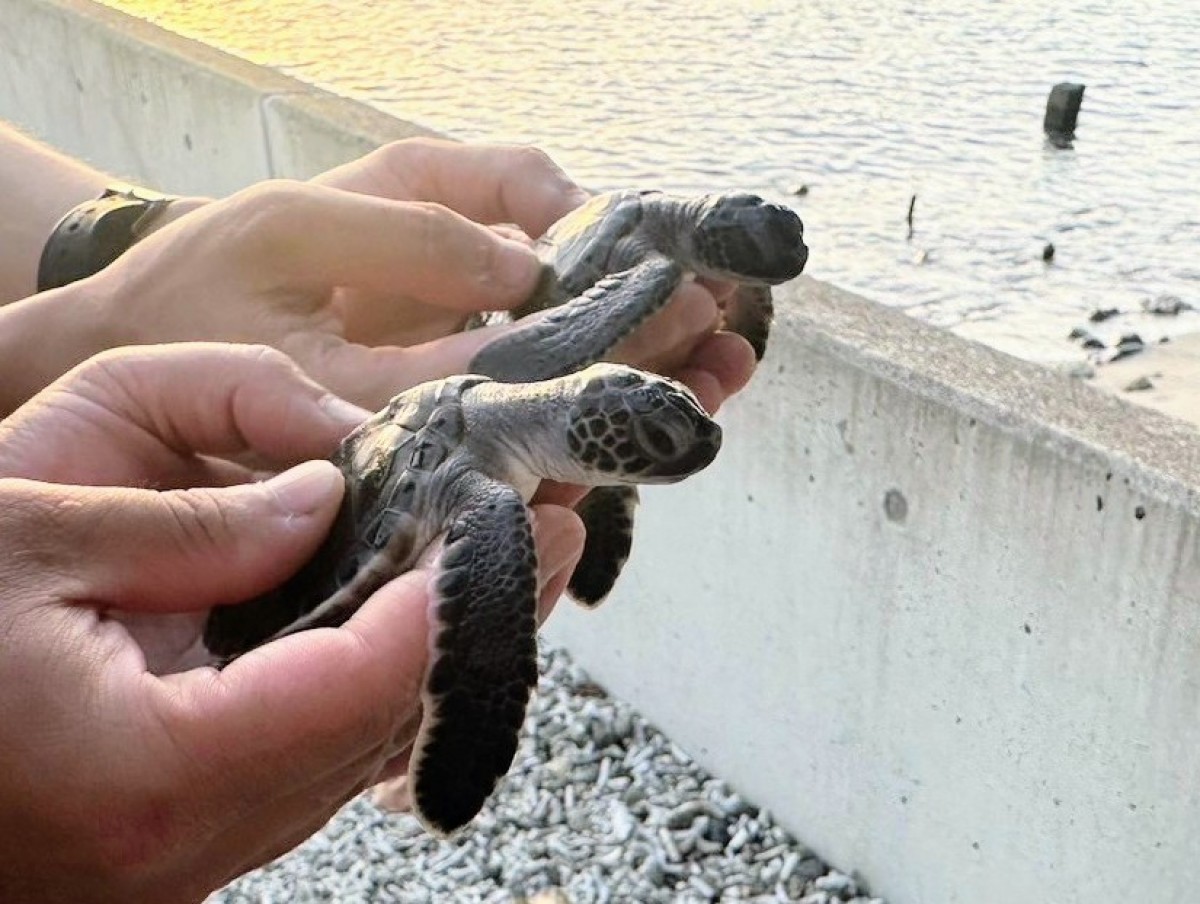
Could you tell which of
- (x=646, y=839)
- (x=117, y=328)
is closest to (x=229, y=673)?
(x=117, y=328)

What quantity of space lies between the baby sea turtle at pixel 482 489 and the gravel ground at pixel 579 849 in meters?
0.98

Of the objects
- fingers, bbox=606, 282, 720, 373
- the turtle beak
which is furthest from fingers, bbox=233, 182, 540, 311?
the turtle beak

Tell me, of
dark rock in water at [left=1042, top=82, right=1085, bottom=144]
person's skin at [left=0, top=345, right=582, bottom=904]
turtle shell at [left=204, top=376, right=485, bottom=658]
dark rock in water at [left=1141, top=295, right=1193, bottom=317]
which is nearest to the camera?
person's skin at [left=0, top=345, right=582, bottom=904]

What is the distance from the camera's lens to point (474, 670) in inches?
38.6

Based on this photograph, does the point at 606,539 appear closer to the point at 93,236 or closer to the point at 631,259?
the point at 631,259

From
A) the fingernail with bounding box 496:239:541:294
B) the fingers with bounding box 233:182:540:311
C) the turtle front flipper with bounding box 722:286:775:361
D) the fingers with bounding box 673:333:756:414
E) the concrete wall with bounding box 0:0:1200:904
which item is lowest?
the concrete wall with bounding box 0:0:1200:904

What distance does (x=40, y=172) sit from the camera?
175 centimetres

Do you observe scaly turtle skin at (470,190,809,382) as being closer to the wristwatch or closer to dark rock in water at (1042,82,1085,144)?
the wristwatch

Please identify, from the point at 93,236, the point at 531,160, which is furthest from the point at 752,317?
the point at 93,236

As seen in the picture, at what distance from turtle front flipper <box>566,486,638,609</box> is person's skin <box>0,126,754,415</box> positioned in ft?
0.53

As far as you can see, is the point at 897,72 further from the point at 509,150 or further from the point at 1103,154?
the point at 509,150

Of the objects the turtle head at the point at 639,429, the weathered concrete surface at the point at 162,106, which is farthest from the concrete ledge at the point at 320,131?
the turtle head at the point at 639,429

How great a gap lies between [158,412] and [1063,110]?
7.64ft

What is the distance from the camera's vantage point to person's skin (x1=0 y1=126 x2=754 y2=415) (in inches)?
51.6
